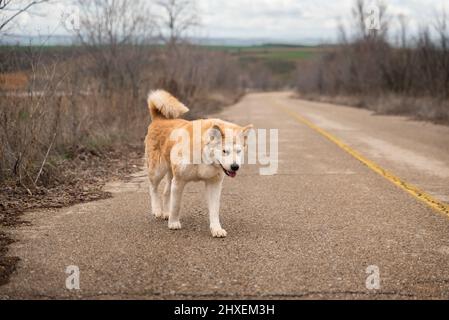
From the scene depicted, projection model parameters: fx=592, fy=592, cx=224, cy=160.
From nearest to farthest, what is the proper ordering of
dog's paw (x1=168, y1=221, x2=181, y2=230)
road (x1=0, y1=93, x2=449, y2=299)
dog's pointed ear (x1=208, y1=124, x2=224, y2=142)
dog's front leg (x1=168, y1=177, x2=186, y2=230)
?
road (x1=0, y1=93, x2=449, y2=299), dog's pointed ear (x1=208, y1=124, x2=224, y2=142), dog's front leg (x1=168, y1=177, x2=186, y2=230), dog's paw (x1=168, y1=221, x2=181, y2=230)

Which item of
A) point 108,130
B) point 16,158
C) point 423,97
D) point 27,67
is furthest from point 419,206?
point 423,97

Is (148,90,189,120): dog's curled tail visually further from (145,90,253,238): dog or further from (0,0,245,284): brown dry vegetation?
(0,0,245,284): brown dry vegetation

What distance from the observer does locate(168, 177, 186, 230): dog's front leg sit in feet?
20.6

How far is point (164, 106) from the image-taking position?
7383 millimetres

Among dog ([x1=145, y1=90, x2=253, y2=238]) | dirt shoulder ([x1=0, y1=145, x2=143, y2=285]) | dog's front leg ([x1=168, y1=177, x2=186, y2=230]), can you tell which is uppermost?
dog ([x1=145, y1=90, x2=253, y2=238])

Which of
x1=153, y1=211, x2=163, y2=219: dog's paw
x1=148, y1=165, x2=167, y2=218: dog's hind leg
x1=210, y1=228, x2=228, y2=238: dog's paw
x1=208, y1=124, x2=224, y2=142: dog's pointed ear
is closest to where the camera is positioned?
x1=208, y1=124, x2=224, y2=142: dog's pointed ear

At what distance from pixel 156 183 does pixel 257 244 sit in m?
1.73

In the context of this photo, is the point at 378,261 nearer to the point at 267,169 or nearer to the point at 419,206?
the point at 419,206

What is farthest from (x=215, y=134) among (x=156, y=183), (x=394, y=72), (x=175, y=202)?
(x=394, y=72)

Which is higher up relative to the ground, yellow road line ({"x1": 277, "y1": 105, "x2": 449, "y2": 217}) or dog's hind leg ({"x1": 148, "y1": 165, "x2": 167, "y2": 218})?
dog's hind leg ({"x1": 148, "y1": 165, "x2": 167, "y2": 218})

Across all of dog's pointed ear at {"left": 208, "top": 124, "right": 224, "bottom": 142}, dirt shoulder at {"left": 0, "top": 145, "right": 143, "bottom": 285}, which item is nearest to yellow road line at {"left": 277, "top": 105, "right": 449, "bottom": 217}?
dog's pointed ear at {"left": 208, "top": 124, "right": 224, "bottom": 142}

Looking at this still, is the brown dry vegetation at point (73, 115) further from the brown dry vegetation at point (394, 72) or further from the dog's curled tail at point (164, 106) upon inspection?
the brown dry vegetation at point (394, 72)
